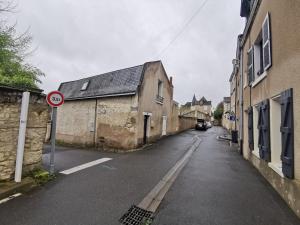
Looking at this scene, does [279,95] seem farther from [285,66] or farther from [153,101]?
[153,101]

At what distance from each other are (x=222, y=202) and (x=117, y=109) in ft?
28.0

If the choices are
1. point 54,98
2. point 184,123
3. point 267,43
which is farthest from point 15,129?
point 184,123

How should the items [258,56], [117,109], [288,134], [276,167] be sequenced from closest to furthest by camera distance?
[288,134] < [276,167] < [258,56] < [117,109]

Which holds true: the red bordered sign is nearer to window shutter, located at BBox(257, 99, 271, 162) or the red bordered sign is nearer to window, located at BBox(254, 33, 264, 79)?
window shutter, located at BBox(257, 99, 271, 162)

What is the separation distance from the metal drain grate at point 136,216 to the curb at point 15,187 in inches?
107

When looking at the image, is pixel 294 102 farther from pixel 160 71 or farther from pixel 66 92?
pixel 66 92

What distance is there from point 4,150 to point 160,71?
11.9 metres

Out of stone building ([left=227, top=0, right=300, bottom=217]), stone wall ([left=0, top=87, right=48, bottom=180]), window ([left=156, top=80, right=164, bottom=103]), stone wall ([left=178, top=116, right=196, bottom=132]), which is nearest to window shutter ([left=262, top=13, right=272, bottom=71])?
stone building ([left=227, top=0, right=300, bottom=217])

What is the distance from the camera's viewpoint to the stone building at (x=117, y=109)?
11.0m

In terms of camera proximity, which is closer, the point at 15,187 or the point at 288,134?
the point at 288,134

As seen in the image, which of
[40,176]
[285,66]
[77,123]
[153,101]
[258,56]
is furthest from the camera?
[77,123]

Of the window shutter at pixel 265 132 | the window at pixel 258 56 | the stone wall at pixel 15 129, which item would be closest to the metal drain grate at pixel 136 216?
the stone wall at pixel 15 129

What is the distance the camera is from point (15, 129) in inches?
177

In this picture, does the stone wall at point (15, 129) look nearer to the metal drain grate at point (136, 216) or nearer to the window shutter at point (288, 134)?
the metal drain grate at point (136, 216)
